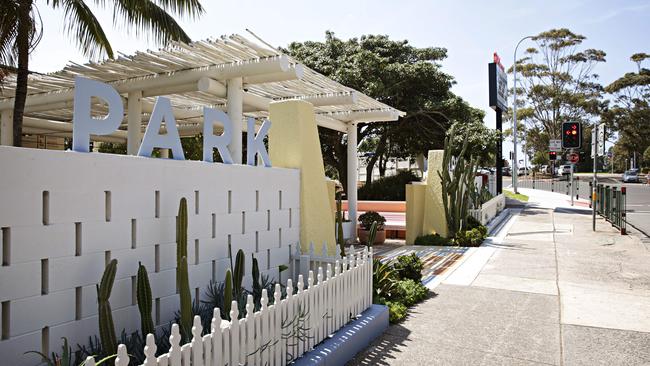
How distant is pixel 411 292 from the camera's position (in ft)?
22.8

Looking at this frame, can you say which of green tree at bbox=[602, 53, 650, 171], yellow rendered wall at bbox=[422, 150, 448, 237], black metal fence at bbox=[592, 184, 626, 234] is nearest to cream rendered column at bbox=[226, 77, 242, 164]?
yellow rendered wall at bbox=[422, 150, 448, 237]

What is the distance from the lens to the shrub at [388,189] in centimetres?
2456

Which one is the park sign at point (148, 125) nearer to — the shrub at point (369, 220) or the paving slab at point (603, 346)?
the paving slab at point (603, 346)

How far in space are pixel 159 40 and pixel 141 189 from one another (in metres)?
7.79

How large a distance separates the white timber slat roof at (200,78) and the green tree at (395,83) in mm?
8676

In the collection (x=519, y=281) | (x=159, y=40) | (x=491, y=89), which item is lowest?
(x=519, y=281)

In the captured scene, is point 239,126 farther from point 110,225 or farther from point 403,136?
point 403,136

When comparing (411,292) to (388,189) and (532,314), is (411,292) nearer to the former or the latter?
(532,314)

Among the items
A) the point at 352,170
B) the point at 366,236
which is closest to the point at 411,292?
the point at 366,236

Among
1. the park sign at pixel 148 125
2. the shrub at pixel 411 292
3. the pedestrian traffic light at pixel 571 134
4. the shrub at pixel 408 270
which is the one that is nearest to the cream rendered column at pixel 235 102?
the park sign at pixel 148 125

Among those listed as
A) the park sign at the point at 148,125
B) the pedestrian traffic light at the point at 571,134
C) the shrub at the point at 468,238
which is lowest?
the shrub at the point at 468,238

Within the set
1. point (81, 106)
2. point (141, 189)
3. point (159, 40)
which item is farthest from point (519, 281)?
point (159, 40)

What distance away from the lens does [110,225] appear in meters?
3.72

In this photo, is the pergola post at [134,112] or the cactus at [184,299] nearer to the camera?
the cactus at [184,299]
